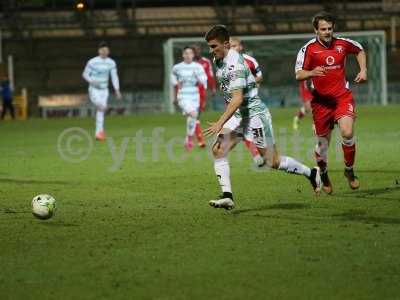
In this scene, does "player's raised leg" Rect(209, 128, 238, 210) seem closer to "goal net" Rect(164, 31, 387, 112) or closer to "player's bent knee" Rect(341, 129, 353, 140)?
"player's bent knee" Rect(341, 129, 353, 140)

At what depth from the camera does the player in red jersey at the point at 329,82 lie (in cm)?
1137

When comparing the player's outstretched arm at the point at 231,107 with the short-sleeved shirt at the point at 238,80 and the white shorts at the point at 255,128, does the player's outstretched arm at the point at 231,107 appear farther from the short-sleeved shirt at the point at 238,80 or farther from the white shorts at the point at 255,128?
the white shorts at the point at 255,128

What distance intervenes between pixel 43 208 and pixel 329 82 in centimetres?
406

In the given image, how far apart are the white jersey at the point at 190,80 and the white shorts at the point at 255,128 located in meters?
10.7

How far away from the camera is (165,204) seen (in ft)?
36.7

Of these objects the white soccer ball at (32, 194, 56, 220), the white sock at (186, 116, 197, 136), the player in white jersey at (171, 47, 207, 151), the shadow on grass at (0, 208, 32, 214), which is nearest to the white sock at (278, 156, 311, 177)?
the white soccer ball at (32, 194, 56, 220)

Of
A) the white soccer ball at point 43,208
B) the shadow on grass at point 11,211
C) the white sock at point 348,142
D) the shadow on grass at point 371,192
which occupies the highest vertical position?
the white sock at point 348,142

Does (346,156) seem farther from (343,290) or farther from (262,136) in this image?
(343,290)

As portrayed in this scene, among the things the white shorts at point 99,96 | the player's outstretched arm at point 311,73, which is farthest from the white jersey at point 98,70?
the player's outstretched arm at point 311,73

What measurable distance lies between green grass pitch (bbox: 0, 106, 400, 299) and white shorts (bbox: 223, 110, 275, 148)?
777 mm

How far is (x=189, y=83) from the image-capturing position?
70.2 feet

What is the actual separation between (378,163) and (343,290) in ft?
32.7

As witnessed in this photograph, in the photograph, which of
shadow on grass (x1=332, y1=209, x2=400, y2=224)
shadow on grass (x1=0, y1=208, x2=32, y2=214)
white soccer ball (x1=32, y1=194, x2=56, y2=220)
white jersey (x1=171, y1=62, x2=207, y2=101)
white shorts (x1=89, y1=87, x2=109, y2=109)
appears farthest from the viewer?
white shorts (x1=89, y1=87, x2=109, y2=109)

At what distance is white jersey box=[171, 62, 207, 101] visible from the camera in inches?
838
